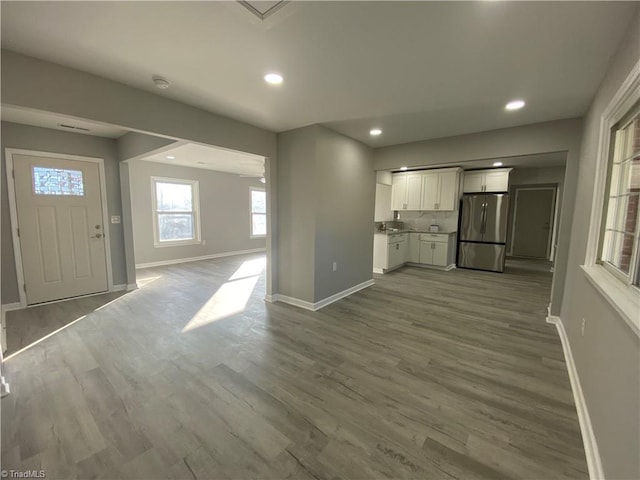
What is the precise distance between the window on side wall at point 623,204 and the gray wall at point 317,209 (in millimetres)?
2634

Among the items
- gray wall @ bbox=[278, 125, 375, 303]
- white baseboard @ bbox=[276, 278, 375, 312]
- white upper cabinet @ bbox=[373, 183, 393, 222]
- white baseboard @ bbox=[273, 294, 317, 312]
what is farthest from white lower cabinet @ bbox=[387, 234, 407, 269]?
white baseboard @ bbox=[273, 294, 317, 312]

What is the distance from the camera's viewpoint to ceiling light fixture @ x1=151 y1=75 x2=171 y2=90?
7.14 feet

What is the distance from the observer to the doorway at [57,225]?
350cm

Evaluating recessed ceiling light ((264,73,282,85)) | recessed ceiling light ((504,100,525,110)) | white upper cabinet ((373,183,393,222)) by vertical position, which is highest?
recessed ceiling light ((504,100,525,110))

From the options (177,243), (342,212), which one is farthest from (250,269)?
(342,212)

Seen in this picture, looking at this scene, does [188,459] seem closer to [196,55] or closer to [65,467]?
[65,467]

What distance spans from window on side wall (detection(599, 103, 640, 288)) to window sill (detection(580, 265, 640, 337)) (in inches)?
1.6

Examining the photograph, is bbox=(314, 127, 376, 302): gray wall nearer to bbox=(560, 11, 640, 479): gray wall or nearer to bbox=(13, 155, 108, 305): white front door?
bbox=(560, 11, 640, 479): gray wall

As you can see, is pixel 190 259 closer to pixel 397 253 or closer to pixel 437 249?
pixel 397 253

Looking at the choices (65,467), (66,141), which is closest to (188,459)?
(65,467)

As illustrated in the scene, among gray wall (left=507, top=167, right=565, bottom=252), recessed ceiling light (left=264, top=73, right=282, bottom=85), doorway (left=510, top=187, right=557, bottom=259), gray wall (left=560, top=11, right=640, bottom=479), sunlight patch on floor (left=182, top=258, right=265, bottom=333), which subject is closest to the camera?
gray wall (left=560, top=11, right=640, bottom=479)

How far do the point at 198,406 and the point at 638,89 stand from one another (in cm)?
331

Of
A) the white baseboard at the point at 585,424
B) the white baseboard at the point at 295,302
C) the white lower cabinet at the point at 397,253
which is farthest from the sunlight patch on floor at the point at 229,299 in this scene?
the white baseboard at the point at 585,424

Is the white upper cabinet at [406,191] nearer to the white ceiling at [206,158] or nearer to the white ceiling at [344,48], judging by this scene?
the white ceiling at [206,158]
